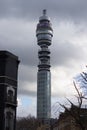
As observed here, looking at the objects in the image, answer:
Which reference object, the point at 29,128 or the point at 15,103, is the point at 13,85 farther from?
the point at 29,128

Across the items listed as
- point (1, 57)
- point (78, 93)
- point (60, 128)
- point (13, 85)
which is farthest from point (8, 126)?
point (60, 128)

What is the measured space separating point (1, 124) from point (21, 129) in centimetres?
11044

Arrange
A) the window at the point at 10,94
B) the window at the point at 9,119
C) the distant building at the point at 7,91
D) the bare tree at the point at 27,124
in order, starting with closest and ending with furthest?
the distant building at the point at 7,91
the window at the point at 9,119
the window at the point at 10,94
the bare tree at the point at 27,124

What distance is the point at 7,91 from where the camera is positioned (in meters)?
64.3

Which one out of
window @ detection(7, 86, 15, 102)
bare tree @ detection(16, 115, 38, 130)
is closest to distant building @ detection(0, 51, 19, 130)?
window @ detection(7, 86, 15, 102)

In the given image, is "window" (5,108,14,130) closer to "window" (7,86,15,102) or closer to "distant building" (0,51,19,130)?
"distant building" (0,51,19,130)

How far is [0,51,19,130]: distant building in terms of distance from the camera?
63.4 meters

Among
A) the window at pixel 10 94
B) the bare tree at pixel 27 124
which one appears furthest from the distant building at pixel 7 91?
the bare tree at pixel 27 124

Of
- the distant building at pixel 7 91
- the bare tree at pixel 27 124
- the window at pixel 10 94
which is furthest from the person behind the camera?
the bare tree at pixel 27 124

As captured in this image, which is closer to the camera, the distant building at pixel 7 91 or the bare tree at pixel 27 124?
the distant building at pixel 7 91

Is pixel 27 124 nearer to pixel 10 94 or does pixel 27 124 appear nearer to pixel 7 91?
Answer: pixel 10 94

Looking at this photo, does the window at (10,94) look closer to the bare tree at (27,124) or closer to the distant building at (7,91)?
the distant building at (7,91)

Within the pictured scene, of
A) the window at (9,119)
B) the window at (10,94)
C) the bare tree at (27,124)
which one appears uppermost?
the bare tree at (27,124)

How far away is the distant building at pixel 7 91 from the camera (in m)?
63.4
